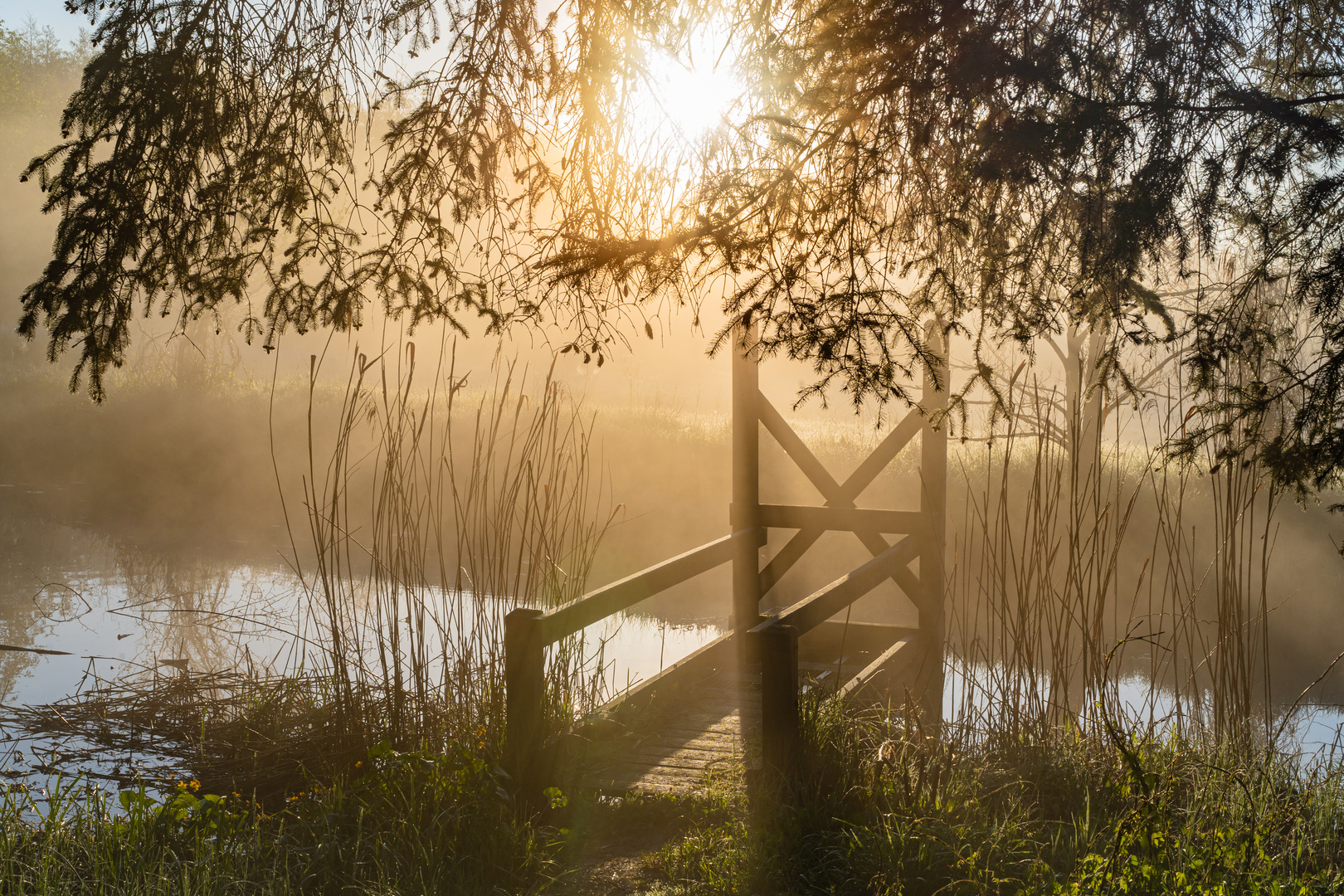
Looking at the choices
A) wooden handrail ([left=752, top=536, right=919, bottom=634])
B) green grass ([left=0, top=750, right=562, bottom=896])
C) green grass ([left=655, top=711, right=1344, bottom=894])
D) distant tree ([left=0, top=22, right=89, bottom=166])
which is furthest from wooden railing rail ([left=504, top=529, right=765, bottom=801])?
distant tree ([left=0, top=22, right=89, bottom=166])

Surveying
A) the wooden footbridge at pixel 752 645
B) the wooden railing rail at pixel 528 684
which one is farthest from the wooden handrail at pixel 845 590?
the wooden railing rail at pixel 528 684

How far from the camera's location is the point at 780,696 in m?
2.94

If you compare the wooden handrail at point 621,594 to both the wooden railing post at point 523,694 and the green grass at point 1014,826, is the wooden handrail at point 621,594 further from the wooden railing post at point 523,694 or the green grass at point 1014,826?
the green grass at point 1014,826

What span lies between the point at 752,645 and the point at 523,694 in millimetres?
1397

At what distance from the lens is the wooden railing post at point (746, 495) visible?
17.1 feet

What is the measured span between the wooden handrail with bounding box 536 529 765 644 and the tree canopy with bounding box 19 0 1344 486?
0.93 metres

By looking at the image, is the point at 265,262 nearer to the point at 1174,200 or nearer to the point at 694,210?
the point at 694,210

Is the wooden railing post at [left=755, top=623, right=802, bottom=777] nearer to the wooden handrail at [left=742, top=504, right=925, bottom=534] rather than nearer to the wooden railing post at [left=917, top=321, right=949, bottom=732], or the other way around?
the wooden railing post at [left=917, top=321, right=949, bottom=732]

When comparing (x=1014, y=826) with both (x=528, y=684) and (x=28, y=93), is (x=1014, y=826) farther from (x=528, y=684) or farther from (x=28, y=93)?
(x=28, y=93)

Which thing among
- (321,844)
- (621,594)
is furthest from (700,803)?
(321,844)

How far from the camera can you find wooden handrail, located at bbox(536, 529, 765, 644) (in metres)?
3.28

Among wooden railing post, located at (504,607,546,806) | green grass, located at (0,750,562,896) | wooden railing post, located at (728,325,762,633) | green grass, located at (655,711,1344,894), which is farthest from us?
wooden railing post, located at (728,325,762,633)

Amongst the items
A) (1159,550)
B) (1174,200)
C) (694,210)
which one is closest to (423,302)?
(694,210)

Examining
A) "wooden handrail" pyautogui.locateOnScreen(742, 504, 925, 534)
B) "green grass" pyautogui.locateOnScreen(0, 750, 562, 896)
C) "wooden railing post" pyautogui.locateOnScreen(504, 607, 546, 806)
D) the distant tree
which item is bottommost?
"green grass" pyautogui.locateOnScreen(0, 750, 562, 896)
